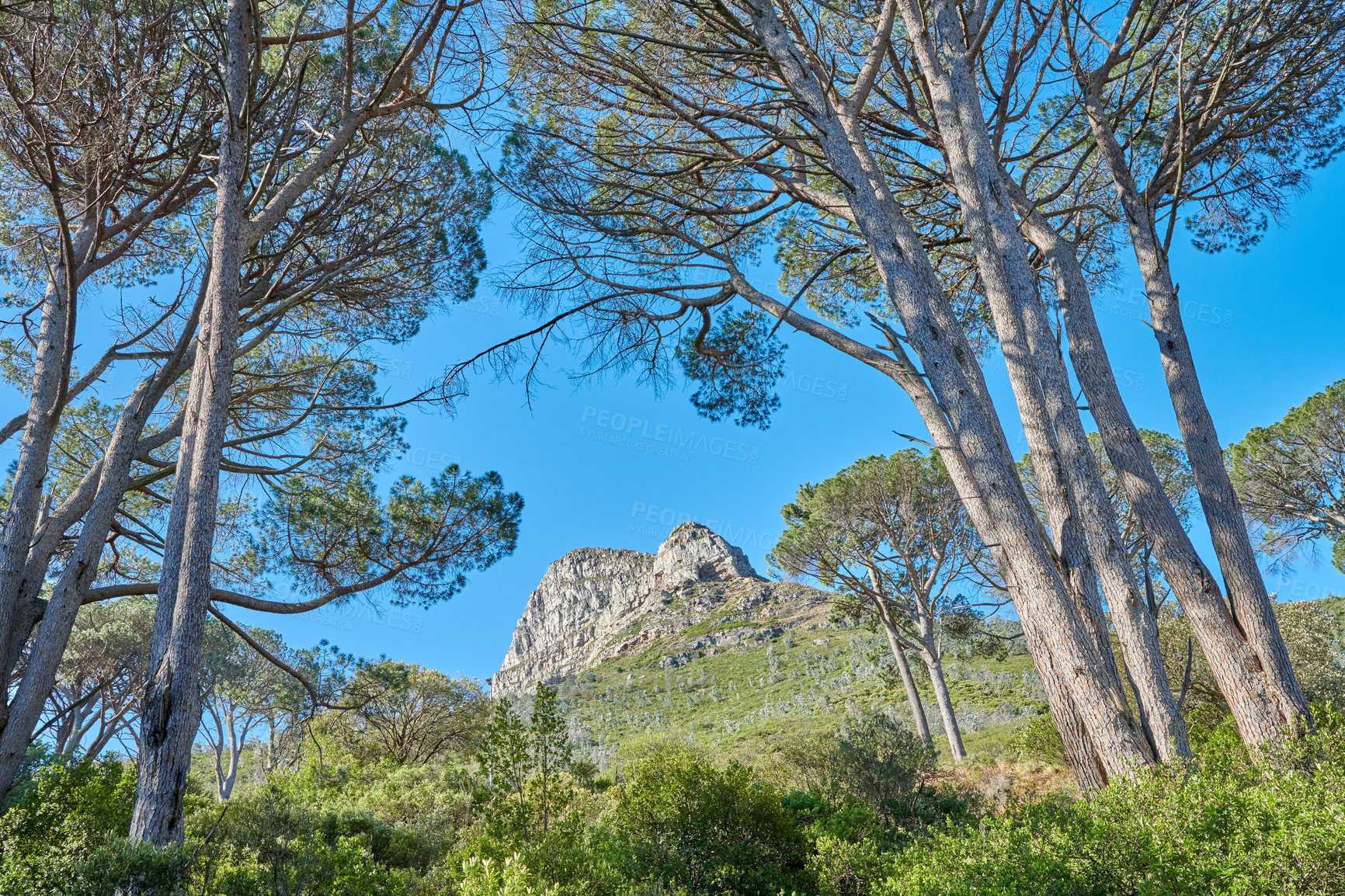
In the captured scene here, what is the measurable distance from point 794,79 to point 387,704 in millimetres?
13734

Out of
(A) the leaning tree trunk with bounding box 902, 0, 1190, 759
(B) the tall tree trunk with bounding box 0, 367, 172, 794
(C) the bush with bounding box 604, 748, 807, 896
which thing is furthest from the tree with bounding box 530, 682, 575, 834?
(A) the leaning tree trunk with bounding box 902, 0, 1190, 759

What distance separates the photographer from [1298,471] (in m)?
13.5

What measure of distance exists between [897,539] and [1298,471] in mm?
7652

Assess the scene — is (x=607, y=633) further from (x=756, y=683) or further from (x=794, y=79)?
(x=794, y=79)

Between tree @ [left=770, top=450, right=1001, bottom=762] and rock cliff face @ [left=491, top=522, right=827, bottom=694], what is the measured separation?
38756 mm

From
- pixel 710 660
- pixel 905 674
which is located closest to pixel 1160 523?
pixel 905 674

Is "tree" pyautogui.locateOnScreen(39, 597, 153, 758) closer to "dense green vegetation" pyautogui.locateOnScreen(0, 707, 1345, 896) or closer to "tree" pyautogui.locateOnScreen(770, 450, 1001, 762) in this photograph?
"dense green vegetation" pyautogui.locateOnScreen(0, 707, 1345, 896)

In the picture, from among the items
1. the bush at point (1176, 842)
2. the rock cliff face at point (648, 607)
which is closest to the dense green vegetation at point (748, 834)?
the bush at point (1176, 842)

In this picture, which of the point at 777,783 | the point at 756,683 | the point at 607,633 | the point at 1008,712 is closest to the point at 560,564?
the point at 607,633

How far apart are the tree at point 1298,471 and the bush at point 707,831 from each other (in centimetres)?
1320

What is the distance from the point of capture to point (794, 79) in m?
5.30

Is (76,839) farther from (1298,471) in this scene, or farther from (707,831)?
(1298,471)

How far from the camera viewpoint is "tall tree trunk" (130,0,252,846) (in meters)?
3.78

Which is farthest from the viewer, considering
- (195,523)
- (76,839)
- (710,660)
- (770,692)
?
(710,660)
